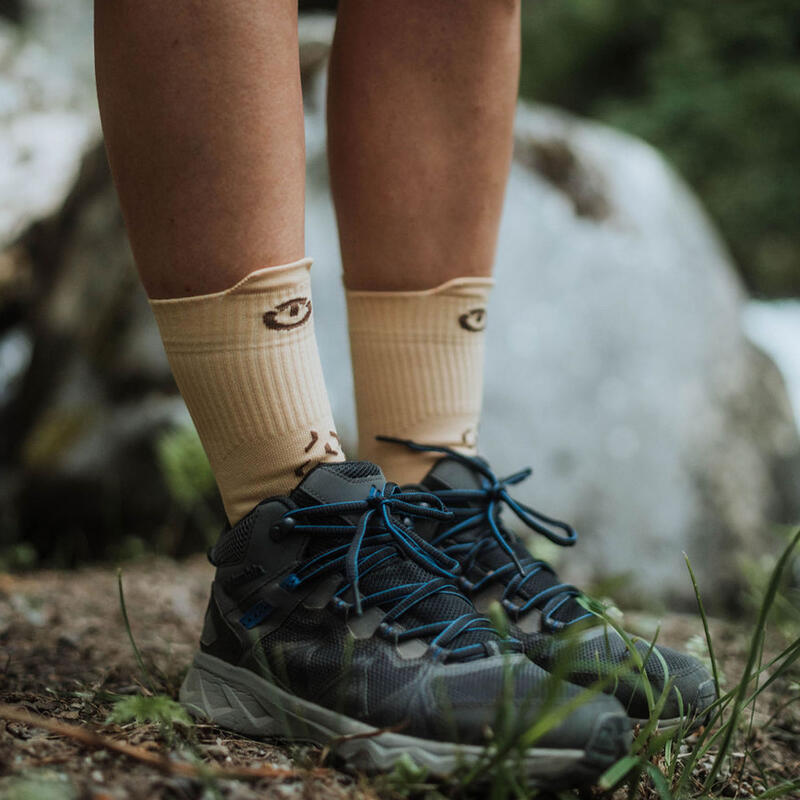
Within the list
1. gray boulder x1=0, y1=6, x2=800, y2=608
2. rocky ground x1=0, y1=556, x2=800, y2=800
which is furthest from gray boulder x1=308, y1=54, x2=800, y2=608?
rocky ground x1=0, y1=556, x2=800, y2=800

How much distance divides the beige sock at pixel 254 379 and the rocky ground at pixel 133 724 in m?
0.29

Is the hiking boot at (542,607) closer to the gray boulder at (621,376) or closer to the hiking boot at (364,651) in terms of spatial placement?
the hiking boot at (364,651)

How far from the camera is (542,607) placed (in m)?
1.07

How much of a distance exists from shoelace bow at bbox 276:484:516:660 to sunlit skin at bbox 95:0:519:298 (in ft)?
1.01

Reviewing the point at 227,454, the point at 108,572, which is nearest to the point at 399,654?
the point at 227,454

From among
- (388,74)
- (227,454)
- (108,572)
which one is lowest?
(108,572)

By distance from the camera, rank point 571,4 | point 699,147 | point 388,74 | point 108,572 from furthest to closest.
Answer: point 571,4 → point 699,147 → point 108,572 → point 388,74

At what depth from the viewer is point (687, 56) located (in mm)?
10000

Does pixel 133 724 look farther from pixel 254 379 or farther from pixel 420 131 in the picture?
pixel 420 131

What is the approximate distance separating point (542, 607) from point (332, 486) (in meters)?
0.32

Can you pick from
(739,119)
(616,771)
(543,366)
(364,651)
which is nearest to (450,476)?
(364,651)

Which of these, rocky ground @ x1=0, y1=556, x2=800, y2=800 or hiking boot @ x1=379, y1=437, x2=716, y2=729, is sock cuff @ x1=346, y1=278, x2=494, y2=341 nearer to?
hiking boot @ x1=379, y1=437, x2=716, y2=729

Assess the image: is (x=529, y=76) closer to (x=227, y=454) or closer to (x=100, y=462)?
(x=100, y=462)

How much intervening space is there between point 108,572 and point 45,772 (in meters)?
1.65
